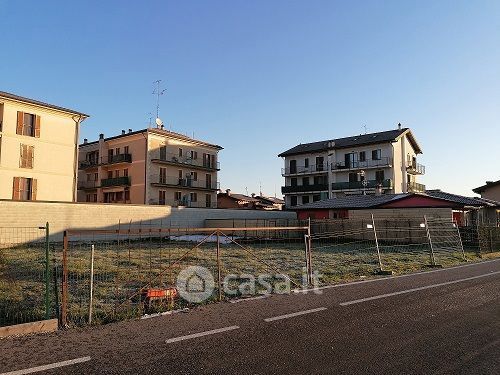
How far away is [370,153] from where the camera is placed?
53.0 m

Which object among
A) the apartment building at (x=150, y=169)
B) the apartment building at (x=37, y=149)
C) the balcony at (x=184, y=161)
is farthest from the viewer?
the balcony at (x=184, y=161)

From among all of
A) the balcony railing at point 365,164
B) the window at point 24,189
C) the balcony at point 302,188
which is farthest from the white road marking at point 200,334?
the balcony at point 302,188

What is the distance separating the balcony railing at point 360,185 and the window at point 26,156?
37.0m

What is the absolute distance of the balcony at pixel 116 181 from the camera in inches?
1892

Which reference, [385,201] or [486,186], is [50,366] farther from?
[486,186]

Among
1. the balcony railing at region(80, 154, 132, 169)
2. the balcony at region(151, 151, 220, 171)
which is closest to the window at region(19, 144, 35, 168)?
the balcony railing at region(80, 154, 132, 169)

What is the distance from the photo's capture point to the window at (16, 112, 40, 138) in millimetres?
34500

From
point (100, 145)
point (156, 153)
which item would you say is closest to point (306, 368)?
point (156, 153)

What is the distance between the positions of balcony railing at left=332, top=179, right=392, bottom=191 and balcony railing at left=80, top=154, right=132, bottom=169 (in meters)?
27.8

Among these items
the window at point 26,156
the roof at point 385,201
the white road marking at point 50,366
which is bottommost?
the white road marking at point 50,366

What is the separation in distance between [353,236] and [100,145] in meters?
35.9

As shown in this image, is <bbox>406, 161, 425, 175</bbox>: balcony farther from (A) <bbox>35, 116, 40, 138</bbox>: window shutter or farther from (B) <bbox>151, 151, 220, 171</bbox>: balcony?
(A) <bbox>35, 116, 40, 138</bbox>: window shutter

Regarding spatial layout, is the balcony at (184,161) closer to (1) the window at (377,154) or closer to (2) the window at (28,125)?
(2) the window at (28,125)

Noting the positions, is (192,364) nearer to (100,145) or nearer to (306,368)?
(306,368)
